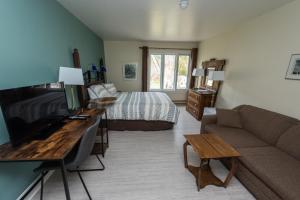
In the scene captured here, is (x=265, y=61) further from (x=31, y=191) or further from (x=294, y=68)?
(x=31, y=191)

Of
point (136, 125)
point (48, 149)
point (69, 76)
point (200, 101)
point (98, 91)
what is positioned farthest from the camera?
point (200, 101)

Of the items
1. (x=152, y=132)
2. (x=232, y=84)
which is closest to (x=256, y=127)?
(x=232, y=84)

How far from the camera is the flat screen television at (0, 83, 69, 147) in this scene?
1.16m

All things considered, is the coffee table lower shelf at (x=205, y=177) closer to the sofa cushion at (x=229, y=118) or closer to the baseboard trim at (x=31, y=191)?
the sofa cushion at (x=229, y=118)

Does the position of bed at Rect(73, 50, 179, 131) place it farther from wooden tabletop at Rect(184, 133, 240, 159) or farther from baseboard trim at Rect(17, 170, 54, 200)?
baseboard trim at Rect(17, 170, 54, 200)

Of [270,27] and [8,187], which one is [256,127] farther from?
[8,187]

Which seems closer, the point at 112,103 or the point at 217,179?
the point at 217,179

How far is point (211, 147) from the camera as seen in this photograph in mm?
1829

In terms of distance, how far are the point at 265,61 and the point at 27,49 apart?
145 inches

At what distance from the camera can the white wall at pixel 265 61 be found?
211 centimetres

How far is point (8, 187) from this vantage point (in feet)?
4.46

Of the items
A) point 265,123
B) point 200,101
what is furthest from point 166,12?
point 265,123

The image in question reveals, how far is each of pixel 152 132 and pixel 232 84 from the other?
2292mm

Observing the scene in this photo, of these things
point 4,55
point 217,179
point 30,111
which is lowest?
point 217,179
